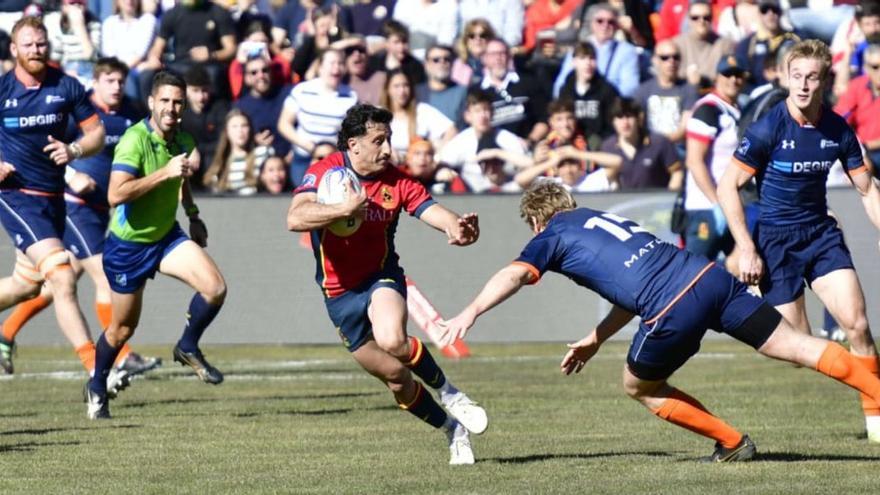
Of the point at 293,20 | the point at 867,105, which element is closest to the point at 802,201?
the point at 867,105

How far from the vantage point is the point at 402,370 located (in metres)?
9.41

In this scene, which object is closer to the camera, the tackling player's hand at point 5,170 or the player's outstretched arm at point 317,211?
the player's outstretched arm at point 317,211

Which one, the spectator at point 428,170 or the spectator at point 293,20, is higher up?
the spectator at point 293,20

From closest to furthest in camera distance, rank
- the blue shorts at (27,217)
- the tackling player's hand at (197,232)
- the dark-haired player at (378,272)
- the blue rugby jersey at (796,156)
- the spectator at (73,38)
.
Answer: the dark-haired player at (378,272) → the blue rugby jersey at (796,156) → the tackling player's hand at (197,232) → the blue shorts at (27,217) → the spectator at (73,38)

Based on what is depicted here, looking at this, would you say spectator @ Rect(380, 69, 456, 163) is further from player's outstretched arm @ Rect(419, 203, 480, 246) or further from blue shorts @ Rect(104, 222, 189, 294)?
player's outstretched arm @ Rect(419, 203, 480, 246)

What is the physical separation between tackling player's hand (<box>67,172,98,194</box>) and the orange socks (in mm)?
6792

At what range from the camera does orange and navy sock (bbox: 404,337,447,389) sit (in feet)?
31.0

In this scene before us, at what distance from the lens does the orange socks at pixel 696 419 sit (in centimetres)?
907

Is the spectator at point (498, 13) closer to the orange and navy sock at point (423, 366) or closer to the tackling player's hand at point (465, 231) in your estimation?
the orange and navy sock at point (423, 366)

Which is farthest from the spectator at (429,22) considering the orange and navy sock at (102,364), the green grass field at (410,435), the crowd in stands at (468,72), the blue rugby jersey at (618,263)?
the blue rugby jersey at (618,263)

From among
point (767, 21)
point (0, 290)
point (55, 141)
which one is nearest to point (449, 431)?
point (55, 141)

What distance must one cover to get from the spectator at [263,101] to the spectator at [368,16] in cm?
145

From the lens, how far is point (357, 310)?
9.55m

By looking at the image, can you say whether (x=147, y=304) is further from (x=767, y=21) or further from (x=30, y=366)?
(x=767, y=21)
